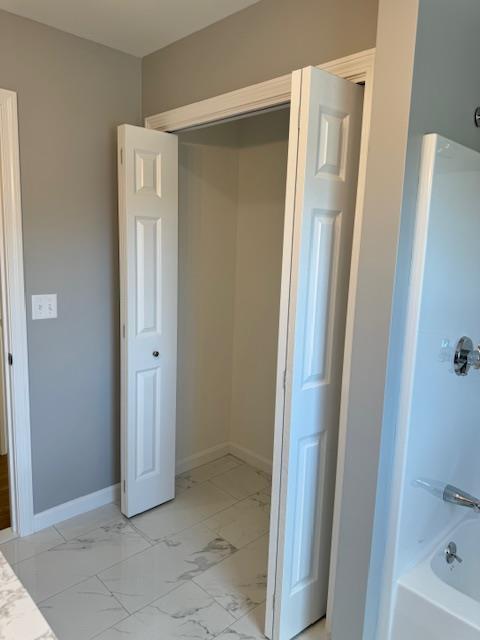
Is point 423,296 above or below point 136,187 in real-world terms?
below

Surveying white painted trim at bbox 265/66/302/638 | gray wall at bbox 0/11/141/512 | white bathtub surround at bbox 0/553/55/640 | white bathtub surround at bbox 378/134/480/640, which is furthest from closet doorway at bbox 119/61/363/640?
white bathtub surround at bbox 0/553/55/640

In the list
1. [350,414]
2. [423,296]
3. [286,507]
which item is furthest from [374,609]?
[423,296]

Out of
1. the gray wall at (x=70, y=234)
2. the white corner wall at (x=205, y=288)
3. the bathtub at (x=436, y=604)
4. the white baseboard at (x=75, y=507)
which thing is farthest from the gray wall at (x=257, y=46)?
the white baseboard at (x=75, y=507)

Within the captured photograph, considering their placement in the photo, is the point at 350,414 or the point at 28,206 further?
the point at 28,206

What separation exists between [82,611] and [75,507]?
72cm

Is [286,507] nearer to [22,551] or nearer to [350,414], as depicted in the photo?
[350,414]

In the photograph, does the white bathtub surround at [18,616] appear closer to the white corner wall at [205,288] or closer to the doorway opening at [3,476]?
the doorway opening at [3,476]

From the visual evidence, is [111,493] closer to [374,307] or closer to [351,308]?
[351,308]

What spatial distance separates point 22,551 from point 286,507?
1417 millimetres

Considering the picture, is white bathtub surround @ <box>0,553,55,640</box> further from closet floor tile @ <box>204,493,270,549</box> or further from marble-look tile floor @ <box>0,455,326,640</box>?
closet floor tile @ <box>204,493,270,549</box>

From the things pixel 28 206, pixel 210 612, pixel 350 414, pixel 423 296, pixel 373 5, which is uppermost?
pixel 373 5

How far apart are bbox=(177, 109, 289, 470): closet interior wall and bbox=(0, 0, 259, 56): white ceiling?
26.6 inches

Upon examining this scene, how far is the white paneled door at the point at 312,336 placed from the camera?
1.53 metres

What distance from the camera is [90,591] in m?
2.03
